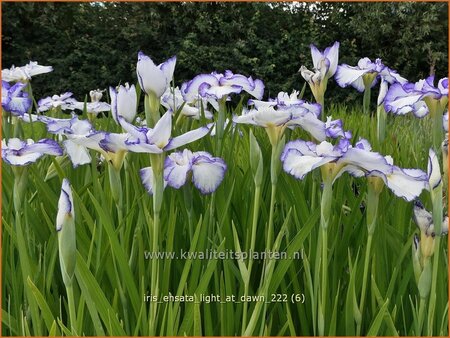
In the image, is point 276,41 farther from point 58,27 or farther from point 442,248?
point 442,248

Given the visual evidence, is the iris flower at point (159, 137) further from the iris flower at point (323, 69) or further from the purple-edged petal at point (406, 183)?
the iris flower at point (323, 69)

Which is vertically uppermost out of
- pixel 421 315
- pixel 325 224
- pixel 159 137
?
pixel 159 137

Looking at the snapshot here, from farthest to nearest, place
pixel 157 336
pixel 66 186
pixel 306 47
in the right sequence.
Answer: pixel 306 47 → pixel 157 336 → pixel 66 186

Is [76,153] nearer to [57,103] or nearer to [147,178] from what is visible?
[147,178]

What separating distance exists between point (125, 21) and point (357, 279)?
15.9 ft

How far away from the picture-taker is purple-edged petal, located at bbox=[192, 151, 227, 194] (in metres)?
0.68

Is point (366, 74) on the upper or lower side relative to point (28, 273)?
upper

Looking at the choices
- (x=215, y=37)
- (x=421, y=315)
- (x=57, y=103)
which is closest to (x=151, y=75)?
(x=421, y=315)

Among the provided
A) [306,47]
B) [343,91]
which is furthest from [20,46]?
[343,91]

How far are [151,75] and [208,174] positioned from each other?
152 mm

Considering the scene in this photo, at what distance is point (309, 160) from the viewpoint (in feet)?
1.97

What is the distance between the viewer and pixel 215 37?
500 cm

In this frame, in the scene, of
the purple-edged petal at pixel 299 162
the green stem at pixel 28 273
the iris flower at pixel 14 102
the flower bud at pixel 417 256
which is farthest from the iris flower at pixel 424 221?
the iris flower at pixel 14 102

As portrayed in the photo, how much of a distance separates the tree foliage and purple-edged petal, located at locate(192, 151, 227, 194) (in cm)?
412
